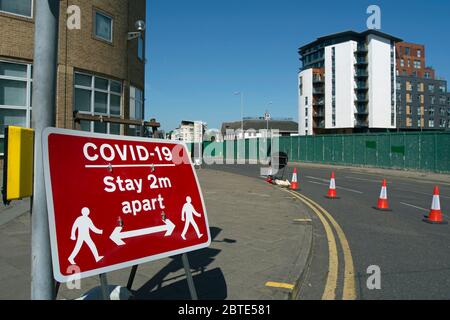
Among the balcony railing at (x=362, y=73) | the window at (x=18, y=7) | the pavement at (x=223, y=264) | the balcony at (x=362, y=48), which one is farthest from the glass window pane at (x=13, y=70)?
the balcony at (x=362, y=48)

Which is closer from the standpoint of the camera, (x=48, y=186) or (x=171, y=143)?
(x=48, y=186)

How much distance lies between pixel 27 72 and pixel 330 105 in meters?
71.2

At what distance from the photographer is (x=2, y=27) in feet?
35.9

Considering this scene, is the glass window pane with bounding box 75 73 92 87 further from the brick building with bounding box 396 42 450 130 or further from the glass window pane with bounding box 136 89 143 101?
the brick building with bounding box 396 42 450 130

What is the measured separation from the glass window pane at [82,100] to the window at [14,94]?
164 cm

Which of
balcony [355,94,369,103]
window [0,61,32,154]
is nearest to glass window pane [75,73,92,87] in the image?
window [0,61,32,154]

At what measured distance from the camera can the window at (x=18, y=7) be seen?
436 inches

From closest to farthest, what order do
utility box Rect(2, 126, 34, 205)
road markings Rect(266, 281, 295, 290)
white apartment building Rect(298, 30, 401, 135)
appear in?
utility box Rect(2, 126, 34, 205) < road markings Rect(266, 281, 295, 290) < white apartment building Rect(298, 30, 401, 135)

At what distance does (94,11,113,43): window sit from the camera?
1361 centimetres

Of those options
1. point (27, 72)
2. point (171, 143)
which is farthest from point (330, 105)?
point (171, 143)

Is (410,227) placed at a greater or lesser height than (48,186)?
lesser

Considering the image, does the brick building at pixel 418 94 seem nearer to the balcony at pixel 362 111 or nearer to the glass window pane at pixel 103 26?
the balcony at pixel 362 111

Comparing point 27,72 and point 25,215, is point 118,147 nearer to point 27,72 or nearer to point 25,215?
point 25,215

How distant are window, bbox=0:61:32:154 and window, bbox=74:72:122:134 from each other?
1632 mm
